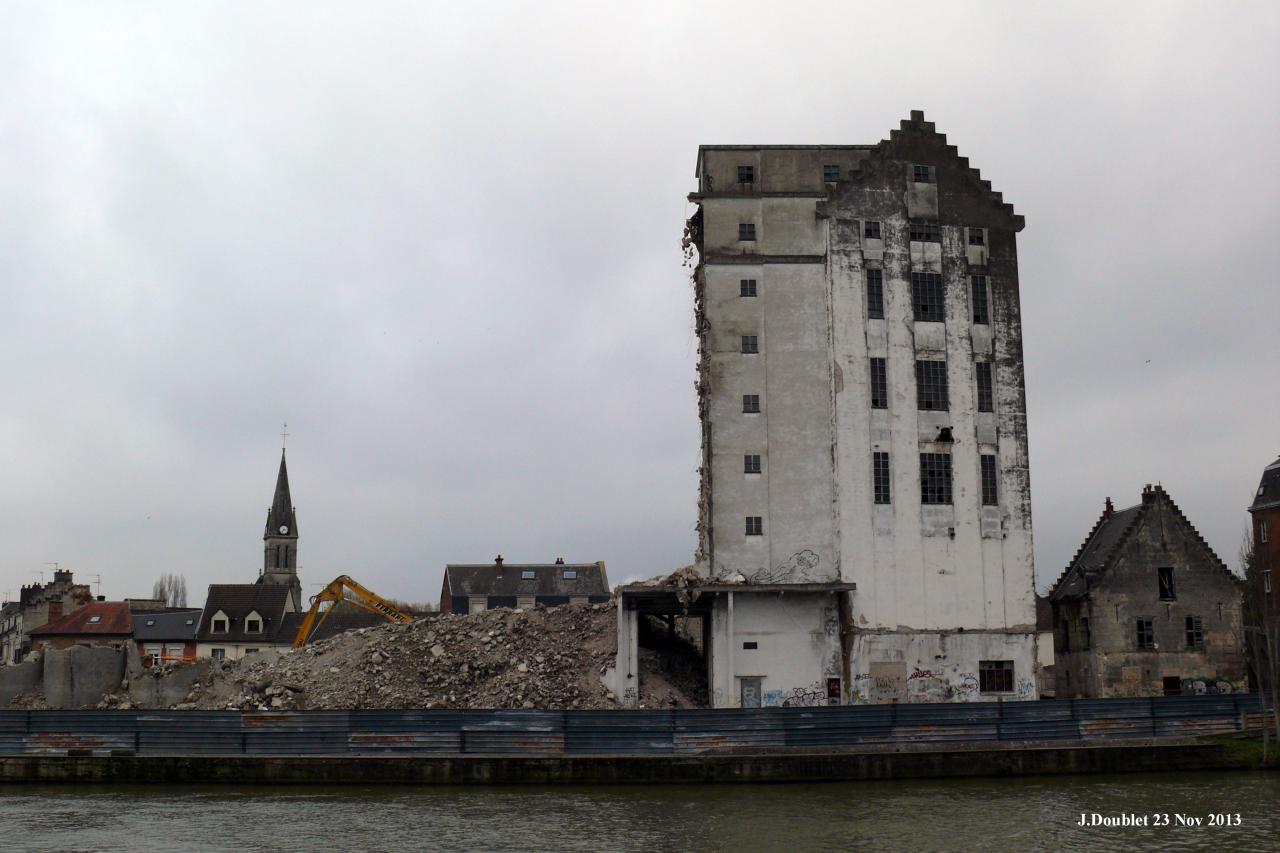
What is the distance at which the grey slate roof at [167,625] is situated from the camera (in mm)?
90312

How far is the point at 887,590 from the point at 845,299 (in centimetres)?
1125

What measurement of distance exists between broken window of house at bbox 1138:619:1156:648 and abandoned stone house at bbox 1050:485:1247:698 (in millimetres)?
41

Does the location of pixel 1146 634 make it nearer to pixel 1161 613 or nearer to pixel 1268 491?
pixel 1161 613

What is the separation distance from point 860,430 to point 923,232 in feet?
27.9

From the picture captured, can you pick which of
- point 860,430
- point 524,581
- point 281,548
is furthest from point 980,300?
point 281,548

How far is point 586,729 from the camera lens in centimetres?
3700

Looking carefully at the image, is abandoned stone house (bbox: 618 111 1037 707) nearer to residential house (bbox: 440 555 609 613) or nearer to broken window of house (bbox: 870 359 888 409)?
broken window of house (bbox: 870 359 888 409)

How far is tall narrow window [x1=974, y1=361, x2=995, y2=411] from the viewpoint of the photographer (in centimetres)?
4741

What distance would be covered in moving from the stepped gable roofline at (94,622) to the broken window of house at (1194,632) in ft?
233

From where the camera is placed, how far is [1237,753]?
121 ft

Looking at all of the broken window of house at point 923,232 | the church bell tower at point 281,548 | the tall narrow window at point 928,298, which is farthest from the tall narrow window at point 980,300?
the church bell tower at point 281,548

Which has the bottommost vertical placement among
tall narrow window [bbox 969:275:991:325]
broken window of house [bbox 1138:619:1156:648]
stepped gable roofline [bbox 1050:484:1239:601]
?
broken window of house [bbox 1138:619:1156:648]

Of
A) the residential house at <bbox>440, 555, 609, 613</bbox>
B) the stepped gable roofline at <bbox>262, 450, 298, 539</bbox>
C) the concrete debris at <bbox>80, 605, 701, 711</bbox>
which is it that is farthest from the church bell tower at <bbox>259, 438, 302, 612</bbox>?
the concrete debris at <bbox>80, 605, 701, 711</bbox>

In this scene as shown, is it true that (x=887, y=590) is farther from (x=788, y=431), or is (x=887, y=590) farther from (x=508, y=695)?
(x=508, y=695)
